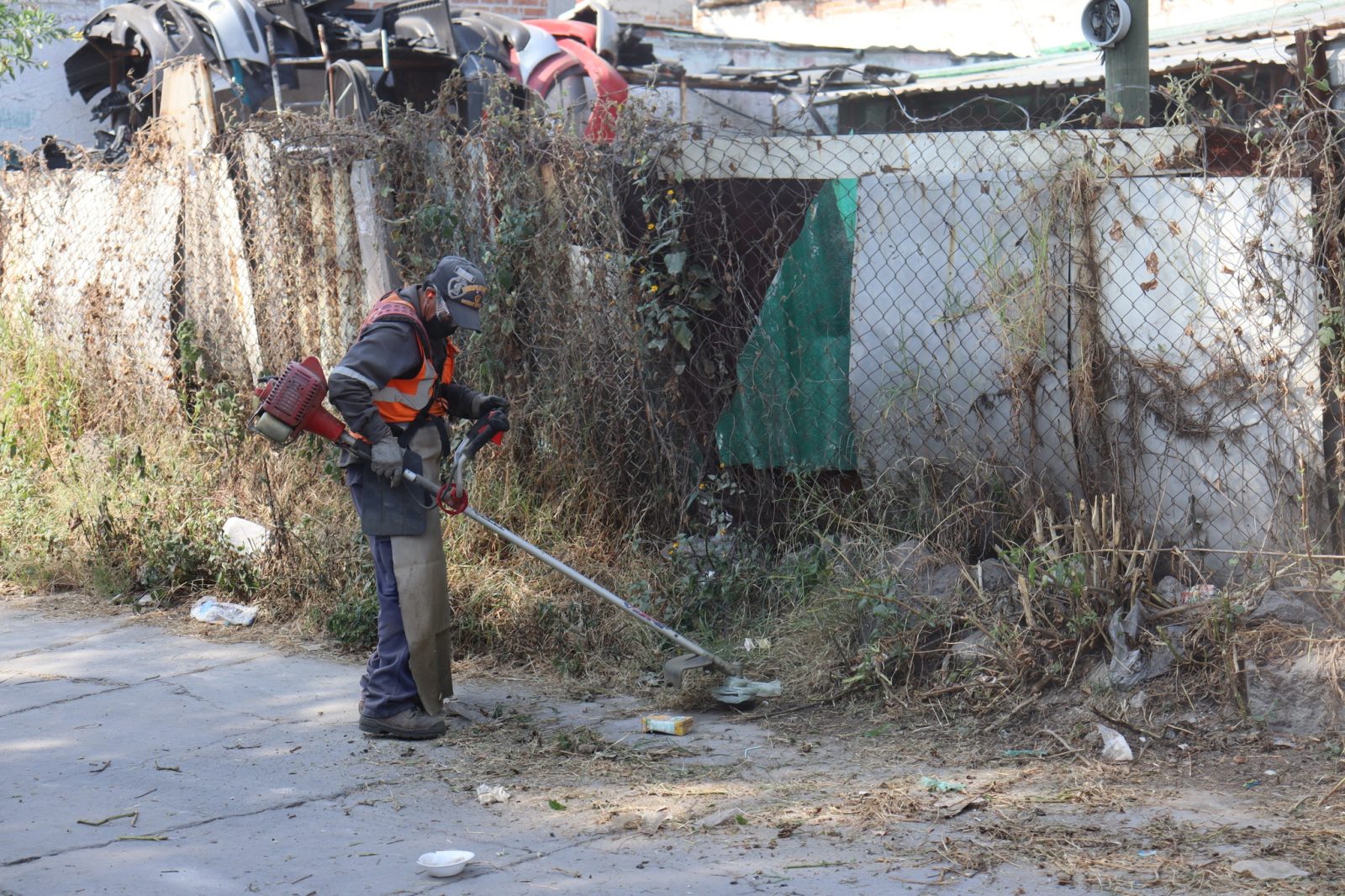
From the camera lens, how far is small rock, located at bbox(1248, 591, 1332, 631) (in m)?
4.80

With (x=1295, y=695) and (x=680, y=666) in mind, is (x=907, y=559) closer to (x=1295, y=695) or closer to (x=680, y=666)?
(x=680, y=666)

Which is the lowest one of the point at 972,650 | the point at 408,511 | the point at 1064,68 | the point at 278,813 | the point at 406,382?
the point at 278,813

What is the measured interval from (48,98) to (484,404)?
8.52 m

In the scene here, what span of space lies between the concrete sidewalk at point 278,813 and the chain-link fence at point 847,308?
4.83 ft

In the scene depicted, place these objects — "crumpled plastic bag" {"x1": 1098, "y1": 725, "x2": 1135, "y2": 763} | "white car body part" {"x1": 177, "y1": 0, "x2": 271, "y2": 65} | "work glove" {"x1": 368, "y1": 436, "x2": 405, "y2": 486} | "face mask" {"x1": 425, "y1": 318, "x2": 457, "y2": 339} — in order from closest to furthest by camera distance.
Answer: "crumpled plastic bag" {"x1": 1098, "y1": 725, "x2": 1135, "y2": 763} → "work glove" {"x1": 368, "y1": 436, "x2": 405, "y2": 486} → "face mask" {"x1": 425, "y1": 318, "x2": 457, "y2": 339} → "white car body part" {"x1": 177, "y1": 0, "x2": 271, "y2": 65}

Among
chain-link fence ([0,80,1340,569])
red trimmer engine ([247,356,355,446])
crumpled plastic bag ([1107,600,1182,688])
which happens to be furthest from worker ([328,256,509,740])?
crumpled plastic bag ([1107,600,1182,688])

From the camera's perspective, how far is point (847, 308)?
6.09 metres

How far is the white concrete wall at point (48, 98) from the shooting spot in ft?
38.7

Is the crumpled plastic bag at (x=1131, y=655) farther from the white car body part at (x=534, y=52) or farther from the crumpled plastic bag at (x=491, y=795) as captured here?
the white car body part at (x=534, y=52)

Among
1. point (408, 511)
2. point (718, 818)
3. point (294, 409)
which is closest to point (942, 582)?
point (718, 818)

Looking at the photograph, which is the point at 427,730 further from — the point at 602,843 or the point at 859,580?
the point at 859,580

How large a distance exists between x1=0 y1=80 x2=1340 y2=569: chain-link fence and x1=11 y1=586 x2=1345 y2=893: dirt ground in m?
0.90

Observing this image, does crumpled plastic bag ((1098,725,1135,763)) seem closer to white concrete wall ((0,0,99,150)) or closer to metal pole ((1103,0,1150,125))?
metal pole ((1103,0,1150,125))

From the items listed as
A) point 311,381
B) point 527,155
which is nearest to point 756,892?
point 311,381
